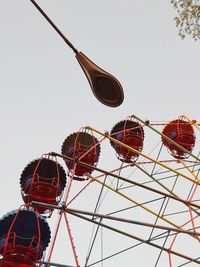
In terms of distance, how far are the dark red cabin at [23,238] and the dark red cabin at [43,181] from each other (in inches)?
48.2

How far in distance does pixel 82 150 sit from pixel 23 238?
5545 millimetres

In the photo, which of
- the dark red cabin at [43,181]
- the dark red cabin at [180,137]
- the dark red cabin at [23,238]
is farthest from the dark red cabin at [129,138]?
the dark red cabin at [23,238]

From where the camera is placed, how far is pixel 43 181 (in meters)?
13.8

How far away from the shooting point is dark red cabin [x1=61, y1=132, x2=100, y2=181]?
15.9m

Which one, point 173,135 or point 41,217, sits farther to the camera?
point 173,135

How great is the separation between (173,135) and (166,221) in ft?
26.4

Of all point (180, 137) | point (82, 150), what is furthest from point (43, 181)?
point (180, 137)

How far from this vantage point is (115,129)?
795 inches

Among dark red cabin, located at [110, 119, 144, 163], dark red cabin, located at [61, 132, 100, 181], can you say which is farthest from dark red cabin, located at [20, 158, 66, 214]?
dark red cabin, located at [110, 119, 144, 163]

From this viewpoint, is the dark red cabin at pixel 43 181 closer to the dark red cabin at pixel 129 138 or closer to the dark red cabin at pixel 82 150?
the dark red cabin at pixel 82 150

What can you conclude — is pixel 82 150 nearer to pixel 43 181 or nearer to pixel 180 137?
pixel 43 181

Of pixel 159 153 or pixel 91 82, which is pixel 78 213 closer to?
pixel 91 82

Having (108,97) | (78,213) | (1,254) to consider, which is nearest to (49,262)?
(78,213)

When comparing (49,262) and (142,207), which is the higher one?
(142,207)
